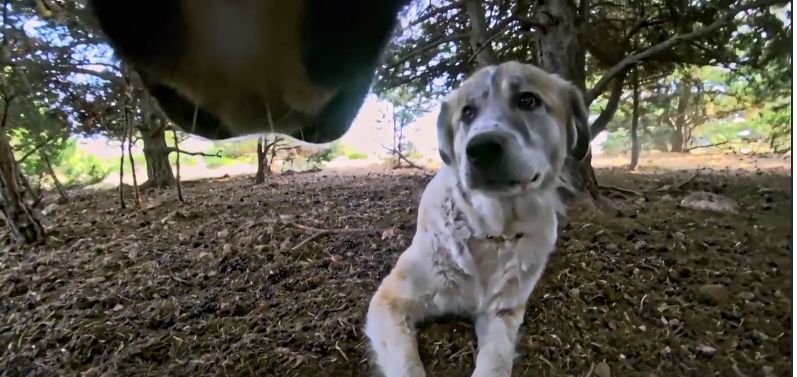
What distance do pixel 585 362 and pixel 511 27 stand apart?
22.4 inches

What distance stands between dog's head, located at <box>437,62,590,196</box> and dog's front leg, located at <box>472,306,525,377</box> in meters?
0.21

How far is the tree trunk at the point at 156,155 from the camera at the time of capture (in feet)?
2.66

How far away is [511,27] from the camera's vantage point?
0.84m

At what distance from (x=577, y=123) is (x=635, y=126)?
0.31 ft

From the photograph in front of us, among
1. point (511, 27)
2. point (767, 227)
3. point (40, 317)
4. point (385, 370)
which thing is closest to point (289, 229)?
point (385, 370)

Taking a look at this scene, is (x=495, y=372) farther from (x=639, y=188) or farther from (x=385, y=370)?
(x=639, y=188)

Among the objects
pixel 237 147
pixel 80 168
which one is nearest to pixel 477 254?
pixel 237 147

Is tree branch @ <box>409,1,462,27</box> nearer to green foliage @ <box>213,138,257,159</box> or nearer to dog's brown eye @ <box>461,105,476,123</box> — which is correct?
dog's brown eye @ <box>461,105,476,123</box>

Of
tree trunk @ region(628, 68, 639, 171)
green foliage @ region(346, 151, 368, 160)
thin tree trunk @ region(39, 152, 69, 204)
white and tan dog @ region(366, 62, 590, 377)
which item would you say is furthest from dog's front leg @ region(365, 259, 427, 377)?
thin tree trunk @ region(39, 152, 69, 204)

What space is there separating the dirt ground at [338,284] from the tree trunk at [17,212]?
0.08 ft

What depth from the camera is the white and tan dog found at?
0.73 m

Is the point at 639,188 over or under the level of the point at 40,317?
over

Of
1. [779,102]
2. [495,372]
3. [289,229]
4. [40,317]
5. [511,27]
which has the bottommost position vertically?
[495,372]

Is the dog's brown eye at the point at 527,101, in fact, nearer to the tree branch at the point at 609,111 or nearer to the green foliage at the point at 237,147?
the tree branch at the point at 609,111
